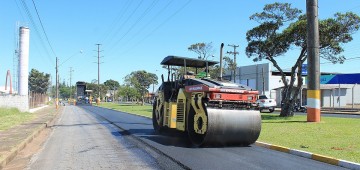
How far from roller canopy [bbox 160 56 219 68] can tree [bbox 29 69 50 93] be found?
98053 mm

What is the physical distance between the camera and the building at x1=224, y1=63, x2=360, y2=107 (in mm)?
43906

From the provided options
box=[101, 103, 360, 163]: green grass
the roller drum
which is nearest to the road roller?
the roller drum

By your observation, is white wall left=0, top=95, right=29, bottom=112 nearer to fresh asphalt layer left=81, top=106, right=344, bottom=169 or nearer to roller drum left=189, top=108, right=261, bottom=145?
fresh asphalt layer left=81, top=106, right=344, bottom=169

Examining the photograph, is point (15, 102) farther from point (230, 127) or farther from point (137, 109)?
point (230, 127)

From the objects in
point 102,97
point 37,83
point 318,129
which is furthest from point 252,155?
point 102,97

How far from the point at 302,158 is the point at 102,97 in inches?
4605

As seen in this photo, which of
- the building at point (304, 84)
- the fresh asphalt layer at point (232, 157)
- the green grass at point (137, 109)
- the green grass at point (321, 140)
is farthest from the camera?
the building at point (304, 84)

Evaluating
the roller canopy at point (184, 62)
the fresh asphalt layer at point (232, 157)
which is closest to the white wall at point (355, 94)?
the roller canopy at point (184, 62)

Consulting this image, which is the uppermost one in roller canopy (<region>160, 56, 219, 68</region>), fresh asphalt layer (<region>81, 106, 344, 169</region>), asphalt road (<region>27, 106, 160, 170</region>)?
roller canopy (<region>160, 56, 219, 68</region>)

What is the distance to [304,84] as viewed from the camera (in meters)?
55.4

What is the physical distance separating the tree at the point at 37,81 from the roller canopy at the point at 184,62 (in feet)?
322

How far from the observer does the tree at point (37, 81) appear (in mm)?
107250

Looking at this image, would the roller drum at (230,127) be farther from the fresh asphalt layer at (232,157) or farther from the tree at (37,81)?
the tree at (37,81)

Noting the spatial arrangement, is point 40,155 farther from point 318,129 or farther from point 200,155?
point 318,129
